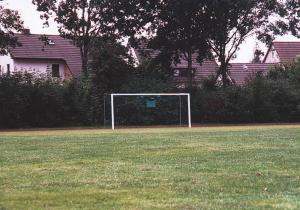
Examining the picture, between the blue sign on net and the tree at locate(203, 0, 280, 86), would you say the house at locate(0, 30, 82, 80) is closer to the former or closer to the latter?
the tree at locate(203, 0, 280, 86)

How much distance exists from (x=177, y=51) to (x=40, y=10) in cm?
1052

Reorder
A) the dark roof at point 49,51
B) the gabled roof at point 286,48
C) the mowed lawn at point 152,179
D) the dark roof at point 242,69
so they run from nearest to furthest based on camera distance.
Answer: the mowed lawn at point 152,179, the dark roof at point 49,51, the dark roof at point 242,69, the gabled roof at point 286,48

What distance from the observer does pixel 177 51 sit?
45406 mm

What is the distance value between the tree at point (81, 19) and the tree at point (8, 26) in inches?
94.1

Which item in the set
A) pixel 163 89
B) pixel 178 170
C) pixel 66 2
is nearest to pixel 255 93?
pixel 163 89

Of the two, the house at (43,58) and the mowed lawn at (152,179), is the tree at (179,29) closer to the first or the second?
the house at (43,58)

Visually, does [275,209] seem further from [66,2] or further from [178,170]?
[66,2]

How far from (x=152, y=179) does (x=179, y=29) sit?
3614 centimetres

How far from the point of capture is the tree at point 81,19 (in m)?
45.2

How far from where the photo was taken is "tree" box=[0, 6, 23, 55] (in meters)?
43.5

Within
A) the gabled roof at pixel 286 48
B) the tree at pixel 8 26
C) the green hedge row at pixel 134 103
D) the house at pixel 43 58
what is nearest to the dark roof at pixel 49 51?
the house at pixel 43 58

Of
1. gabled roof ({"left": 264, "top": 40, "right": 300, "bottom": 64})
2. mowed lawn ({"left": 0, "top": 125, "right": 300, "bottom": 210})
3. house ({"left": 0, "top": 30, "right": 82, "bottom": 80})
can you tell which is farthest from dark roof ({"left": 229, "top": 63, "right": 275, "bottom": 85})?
mowed lawn ({"left": 0, "top": 125, "right": 300, "bottom": 210})

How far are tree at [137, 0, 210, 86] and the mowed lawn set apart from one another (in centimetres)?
2927

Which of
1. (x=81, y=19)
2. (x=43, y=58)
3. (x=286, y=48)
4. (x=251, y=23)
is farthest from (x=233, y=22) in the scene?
(x=286, y=48)
